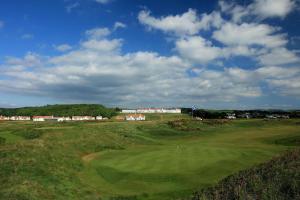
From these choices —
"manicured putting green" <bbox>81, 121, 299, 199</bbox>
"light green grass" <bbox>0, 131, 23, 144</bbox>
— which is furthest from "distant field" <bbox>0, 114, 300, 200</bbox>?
"light green grass" <bbox>0, 131, 23, 144</bbox>

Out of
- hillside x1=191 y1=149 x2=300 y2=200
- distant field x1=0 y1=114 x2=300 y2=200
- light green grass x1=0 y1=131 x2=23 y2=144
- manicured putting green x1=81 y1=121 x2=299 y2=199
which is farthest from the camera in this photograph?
light green grass x1=0 y1=131 x2=23 y2=144

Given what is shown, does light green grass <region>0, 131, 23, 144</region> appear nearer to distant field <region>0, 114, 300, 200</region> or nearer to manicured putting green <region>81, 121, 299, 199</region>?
distant field <region>0, 114, 300, 200</region>

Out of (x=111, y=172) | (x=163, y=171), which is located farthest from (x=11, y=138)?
(x=163, y=171)

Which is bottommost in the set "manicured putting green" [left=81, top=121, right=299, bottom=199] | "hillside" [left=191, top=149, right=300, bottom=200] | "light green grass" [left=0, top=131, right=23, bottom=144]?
"manicured putting green" [left=81, top=121, right=299, bottom=199]

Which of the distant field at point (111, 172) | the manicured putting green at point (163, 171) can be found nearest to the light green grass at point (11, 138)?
the distant field at point (111, 172)

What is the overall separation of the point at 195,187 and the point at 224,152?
52.1 feet

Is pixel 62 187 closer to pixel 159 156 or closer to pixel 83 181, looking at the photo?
pixel 83 181

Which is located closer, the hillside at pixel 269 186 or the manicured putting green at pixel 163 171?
the hillside at pixel 269 186

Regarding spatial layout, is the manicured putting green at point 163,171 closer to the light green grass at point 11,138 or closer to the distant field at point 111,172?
the distant field at point 111,172

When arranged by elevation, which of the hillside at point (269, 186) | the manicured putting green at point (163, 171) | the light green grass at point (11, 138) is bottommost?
the manicured putting green at point (163, 171)

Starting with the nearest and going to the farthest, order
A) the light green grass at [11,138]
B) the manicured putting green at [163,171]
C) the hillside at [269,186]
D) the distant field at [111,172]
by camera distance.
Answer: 1. the hillside at [269,186]
2. the distant field at [111,172]
3. the manicured putting green at [163,171]
4. the light green grass at [11,138]

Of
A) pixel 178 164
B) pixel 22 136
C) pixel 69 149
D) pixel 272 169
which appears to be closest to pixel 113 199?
pixel 178 164

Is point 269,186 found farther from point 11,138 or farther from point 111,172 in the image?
point 11,138

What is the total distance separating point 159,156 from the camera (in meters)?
42.4
